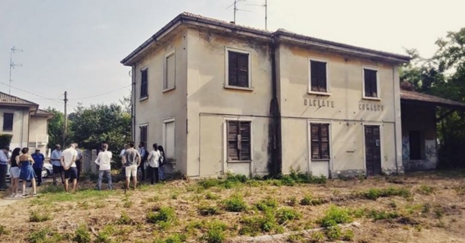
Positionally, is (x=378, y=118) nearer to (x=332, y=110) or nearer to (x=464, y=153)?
(x=332, y=110)

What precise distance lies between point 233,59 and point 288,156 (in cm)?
454

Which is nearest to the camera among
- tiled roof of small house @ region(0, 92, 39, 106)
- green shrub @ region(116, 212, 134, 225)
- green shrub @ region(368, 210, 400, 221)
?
green shrub @ region(116, 212, 134, 225)

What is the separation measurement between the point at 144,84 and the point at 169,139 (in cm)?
396

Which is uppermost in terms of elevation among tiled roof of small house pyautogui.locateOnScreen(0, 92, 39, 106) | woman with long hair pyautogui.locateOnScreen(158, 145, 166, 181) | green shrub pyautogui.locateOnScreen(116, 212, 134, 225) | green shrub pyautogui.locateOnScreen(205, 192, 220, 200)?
tiled roof of small house pyautogui.locateOnScreen(0, 92, 39, 106)

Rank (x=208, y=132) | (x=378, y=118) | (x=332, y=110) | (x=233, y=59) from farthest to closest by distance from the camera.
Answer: (x=378, y=118) → (x=332, y=110) → (x=233, y=59) → (x=208, y=132)

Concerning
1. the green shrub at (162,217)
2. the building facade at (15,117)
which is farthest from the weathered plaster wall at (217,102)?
the building facade at (15,117)

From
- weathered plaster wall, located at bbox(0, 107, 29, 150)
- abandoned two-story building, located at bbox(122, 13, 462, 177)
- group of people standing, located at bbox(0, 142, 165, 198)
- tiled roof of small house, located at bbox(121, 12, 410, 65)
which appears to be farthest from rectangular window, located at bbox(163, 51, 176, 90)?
weathered plaster wall, located at bbox(0, 107, 29, 150)

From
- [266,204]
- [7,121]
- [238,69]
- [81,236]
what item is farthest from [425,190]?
[7,121]

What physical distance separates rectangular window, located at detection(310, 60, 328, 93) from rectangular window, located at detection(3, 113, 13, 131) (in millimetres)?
25157

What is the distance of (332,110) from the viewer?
51.2ft

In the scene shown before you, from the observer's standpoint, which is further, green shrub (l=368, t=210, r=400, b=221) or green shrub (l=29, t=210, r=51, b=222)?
green shrub (l=368, t=210, r=400, b=221)

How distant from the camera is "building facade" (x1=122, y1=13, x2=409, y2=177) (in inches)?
504

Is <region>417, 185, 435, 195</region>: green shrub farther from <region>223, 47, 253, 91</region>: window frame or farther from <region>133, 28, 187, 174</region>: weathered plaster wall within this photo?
<region>133, 28, 187, 174</region>: weathered plaster wall

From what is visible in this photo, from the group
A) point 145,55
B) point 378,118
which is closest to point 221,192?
point 145,55
